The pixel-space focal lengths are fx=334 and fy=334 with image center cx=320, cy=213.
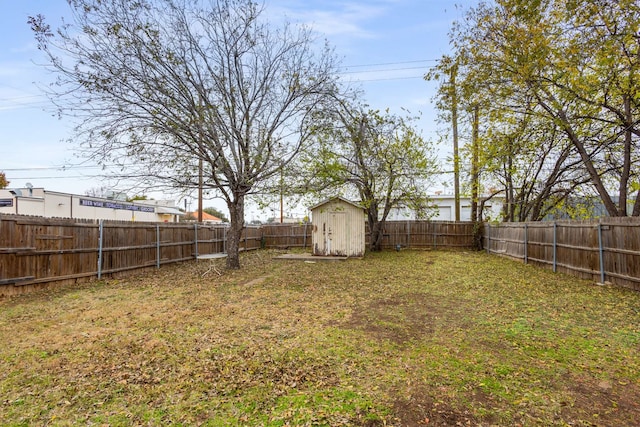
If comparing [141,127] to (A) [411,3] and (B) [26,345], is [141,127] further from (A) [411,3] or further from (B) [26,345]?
(A) [411,3]

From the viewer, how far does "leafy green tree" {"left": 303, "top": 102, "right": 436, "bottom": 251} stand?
12337 millimetres

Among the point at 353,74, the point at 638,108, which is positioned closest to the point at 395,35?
the point at 353,74

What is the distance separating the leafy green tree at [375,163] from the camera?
12.3 m

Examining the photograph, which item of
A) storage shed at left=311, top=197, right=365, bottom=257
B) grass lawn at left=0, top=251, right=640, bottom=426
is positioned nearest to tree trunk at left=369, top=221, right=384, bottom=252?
storage shed at left=311, top=197, right=365, bottom=257

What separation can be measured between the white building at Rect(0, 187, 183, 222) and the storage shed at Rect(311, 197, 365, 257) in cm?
777

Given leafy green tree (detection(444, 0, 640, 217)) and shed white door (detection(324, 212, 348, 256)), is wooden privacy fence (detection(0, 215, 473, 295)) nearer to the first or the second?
shed white door (detection(324, 212, 348, 256))

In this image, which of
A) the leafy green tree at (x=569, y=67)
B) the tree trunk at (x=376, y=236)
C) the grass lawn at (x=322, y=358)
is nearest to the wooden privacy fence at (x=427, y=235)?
the tree trunk at (x=376, y=236)

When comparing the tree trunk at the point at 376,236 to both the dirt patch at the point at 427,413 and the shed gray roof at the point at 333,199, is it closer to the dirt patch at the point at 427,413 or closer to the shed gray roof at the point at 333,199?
the shed gray roof at the point at 333,199

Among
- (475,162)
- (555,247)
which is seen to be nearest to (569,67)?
(555,247)

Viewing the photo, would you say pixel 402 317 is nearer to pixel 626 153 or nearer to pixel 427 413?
pixel 427 413

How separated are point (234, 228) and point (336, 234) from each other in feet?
16.4

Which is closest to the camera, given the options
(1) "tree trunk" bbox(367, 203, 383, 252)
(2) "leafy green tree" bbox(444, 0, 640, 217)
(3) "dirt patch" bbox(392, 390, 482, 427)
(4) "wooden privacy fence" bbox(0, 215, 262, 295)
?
(3) "dirt patch" bbox(392, 390, 482, 427)

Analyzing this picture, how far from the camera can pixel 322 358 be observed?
3.65 m

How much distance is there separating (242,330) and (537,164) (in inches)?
512
